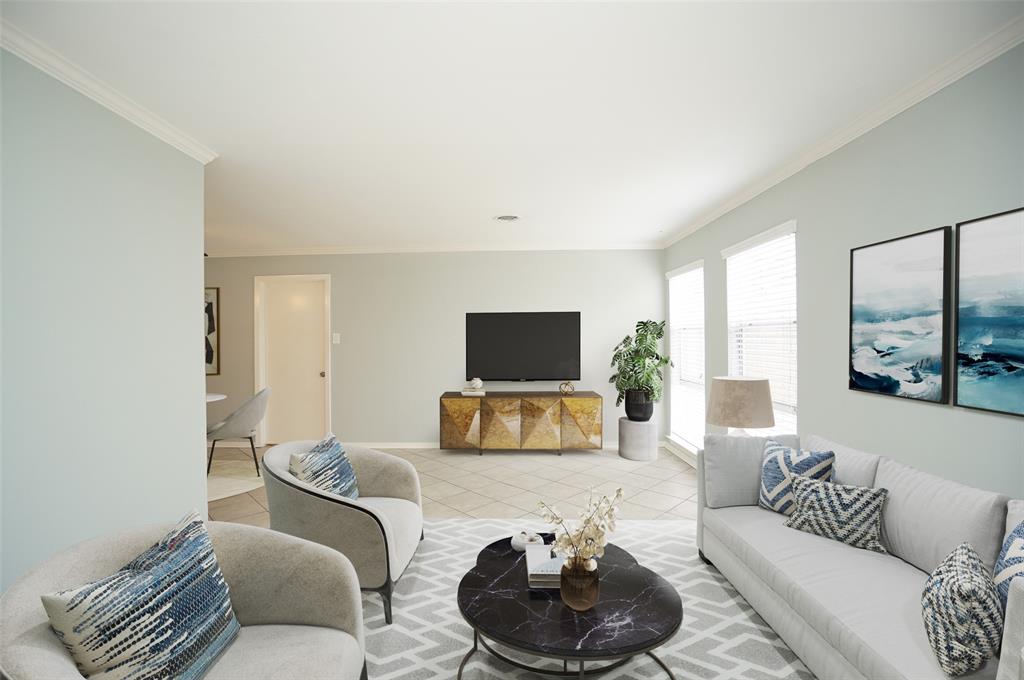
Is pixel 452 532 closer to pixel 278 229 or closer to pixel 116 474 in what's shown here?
pixel 116 474

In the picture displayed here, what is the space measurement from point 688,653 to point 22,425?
9.34ft

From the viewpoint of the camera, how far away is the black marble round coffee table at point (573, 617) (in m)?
1.63

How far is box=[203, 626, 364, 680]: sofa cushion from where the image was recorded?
1.36m

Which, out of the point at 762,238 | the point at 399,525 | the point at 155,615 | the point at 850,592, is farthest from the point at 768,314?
A: the point at 155,615

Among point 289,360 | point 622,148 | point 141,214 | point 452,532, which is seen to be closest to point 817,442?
point 622,148

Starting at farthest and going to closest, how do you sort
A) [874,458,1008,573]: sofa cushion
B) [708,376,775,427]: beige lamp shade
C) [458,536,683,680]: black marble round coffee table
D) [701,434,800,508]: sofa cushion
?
[708,376,775,427]: beige lamp shade < [701,434,800,508]: sofa cushion < [874,458,1008,573]: sofa cushion < [458,536,683,680]: black marble round coffee table

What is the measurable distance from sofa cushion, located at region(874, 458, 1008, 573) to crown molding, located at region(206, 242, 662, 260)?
14.1 feet

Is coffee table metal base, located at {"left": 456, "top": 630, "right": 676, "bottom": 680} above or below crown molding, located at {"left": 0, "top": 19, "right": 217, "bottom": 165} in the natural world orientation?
below

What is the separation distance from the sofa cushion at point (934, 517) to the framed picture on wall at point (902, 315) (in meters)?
0.41

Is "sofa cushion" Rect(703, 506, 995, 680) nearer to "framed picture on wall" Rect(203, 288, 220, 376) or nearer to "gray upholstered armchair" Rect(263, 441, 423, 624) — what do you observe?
"gray upholstered armchair" Rect(263, 441, 423, 624)

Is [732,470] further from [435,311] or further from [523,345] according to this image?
[435,311]

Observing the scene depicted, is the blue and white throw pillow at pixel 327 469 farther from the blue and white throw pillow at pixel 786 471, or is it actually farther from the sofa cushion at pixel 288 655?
the blue and white throw pillow at pixel 786 471

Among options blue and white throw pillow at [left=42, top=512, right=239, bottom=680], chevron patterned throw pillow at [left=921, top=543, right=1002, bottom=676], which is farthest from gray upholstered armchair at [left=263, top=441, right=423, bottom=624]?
chevron patterned throw pillow at [left=921, top=543, right=1002, bottom=676]

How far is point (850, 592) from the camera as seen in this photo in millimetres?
1837
